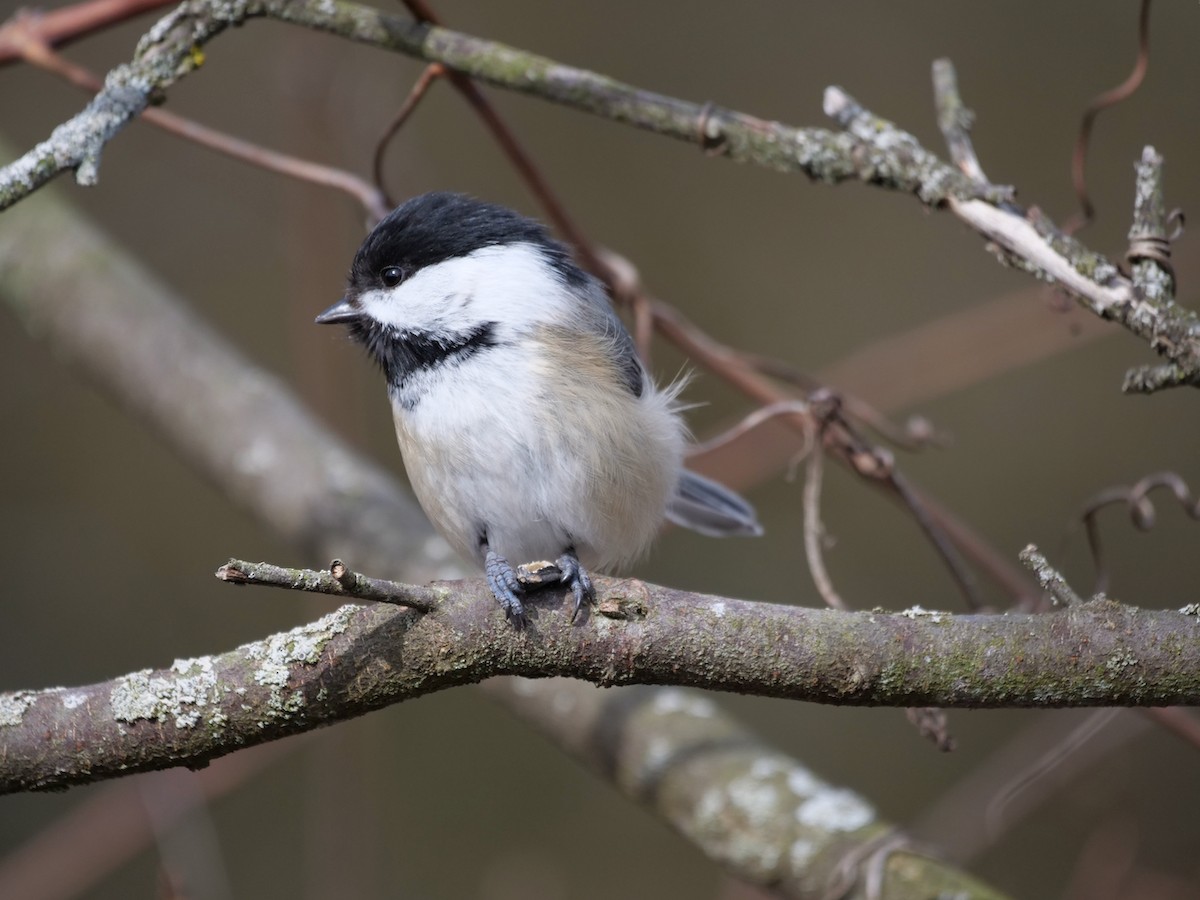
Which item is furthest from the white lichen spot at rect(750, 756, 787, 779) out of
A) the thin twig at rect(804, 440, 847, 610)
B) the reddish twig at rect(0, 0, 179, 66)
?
the reddish twig at rect(0, 0, 179, 66)

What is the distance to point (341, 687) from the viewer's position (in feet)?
3.55

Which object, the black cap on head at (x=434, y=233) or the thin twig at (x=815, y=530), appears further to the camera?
the black cap on head at (x=434, y=233)

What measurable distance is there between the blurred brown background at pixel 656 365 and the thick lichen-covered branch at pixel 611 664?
162 centimetres

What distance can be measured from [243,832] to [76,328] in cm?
154

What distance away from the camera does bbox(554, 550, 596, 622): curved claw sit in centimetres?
112

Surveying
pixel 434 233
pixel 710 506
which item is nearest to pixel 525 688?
pixel 710 506

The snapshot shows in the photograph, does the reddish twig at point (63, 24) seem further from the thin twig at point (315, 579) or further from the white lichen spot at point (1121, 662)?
the white lichen spot at point (1121, 662)

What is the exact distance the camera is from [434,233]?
1737mm

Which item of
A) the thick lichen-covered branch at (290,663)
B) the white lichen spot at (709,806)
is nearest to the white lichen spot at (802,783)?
the thick lichen-covered branch at (290,663)

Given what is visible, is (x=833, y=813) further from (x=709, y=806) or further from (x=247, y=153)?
(x=247, y=153)

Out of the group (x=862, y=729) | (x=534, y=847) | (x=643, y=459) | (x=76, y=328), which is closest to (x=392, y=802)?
(x=534, y=847)

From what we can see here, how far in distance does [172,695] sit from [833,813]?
3.61 ft

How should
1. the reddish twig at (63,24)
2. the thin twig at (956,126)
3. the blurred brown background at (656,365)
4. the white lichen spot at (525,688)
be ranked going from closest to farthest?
the thin twig at (956,126)
the reddish twig at (63,24)
the white lichen spot at (525,688)
the blurred brown background at (656,365)

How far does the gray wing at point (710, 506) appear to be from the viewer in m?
2.14
